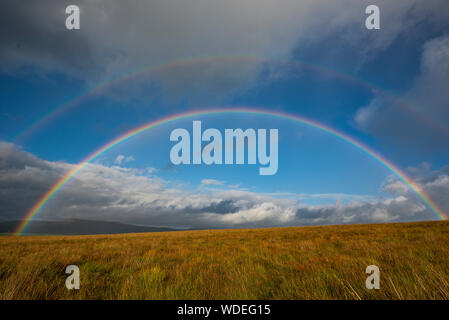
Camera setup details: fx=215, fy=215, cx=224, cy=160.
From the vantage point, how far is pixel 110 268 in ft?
18.5

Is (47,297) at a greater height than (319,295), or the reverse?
(319,295)
